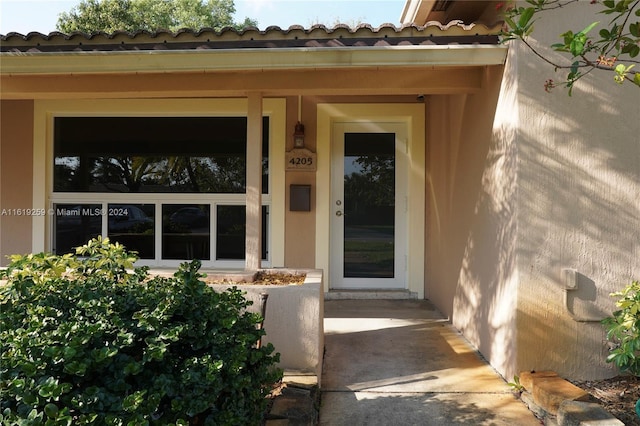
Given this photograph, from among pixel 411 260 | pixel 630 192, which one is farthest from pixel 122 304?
pixel 411 260

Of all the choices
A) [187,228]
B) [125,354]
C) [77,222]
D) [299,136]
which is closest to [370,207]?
[299,136]

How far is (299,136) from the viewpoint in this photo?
6031 mm

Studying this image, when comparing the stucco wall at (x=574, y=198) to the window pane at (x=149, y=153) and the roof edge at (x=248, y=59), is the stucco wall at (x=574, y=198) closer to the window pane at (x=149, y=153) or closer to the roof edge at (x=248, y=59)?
the roof edge at (x=248, y=59)

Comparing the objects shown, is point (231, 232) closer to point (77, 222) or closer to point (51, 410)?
point (77, 222)

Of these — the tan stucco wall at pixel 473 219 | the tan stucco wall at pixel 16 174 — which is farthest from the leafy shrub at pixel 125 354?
the tan stucco wall at pixel 16 174

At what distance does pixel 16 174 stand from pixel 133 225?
68.4 inches

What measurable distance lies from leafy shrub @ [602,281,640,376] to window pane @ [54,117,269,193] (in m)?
4.39

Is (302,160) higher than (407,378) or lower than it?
higher

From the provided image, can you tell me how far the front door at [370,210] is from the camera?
614 centimetres

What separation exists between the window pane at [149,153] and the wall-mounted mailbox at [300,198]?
501mm

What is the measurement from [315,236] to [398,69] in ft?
9.02

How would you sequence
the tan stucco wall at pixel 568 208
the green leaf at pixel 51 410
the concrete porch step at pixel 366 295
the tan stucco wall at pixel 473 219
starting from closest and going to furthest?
1. the green leaf at pixel 51 410
2. the tan stucco wall at pixel 568 208
3. the tan stucco wall at pixel 473 219
4. the concrete porch step at pixel 366 295

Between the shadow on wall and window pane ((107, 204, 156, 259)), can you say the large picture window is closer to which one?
window pane ((107, 204, 156, 259))

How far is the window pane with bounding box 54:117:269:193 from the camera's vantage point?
621cm
